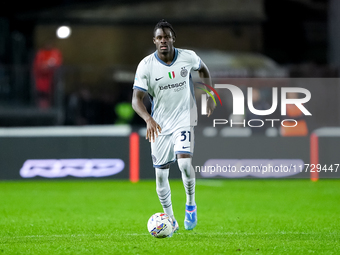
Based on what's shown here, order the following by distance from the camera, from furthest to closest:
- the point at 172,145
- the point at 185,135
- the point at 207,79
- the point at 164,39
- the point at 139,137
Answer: the point at 139,137 < the point at 207,79 < the point at 172,145 < the point at 185,135 < the point at 164,39

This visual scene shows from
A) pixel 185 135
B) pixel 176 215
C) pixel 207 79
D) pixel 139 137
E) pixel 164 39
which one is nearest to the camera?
pixel 164 39

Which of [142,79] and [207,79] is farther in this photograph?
[207,79]

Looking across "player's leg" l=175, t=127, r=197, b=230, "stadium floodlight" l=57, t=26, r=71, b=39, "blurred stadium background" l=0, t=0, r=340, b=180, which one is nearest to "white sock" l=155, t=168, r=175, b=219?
"player's leg" l=175, t=127, r=197, b=230

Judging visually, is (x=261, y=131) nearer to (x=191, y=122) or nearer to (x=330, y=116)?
(x=330, y=116)

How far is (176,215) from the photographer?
27.1 ft

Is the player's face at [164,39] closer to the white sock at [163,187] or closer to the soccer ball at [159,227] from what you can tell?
the white sock at [163,187]

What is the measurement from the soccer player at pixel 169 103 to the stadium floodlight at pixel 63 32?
55.5ft

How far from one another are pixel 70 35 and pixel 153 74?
17.2 metres

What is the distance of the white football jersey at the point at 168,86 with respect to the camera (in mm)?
6414

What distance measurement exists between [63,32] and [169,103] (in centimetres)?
1757

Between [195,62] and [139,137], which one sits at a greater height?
[195,62]

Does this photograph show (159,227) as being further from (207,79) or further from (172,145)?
(207,79)

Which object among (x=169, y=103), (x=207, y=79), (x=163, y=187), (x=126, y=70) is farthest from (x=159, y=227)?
(x=126, y=70)

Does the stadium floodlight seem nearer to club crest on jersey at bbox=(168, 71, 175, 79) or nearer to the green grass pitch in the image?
the green grass pitch
